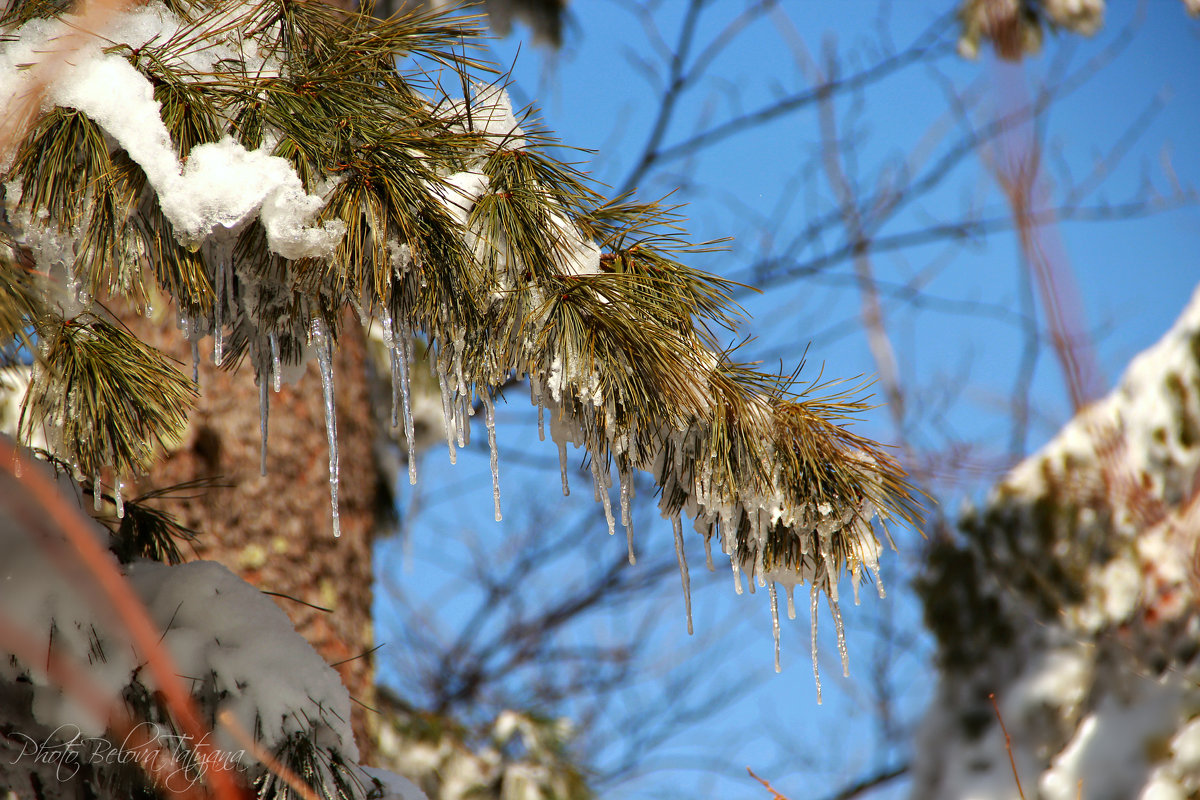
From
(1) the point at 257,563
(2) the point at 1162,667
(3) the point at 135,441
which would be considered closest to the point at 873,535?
(3) the point at 135,441

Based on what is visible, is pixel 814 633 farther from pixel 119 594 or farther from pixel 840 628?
pixel 119 594

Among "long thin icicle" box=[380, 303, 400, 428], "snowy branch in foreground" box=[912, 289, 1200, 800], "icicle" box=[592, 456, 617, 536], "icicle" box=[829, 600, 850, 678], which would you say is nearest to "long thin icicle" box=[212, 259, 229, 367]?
"long thin icicle" box=[380, 303, 400, 428]

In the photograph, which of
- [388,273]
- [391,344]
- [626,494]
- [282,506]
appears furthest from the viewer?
[282,506]

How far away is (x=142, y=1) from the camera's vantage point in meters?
1.20

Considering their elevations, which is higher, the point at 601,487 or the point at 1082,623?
the point at 1082,623

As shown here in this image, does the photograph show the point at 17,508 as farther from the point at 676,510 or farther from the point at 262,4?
the point at 676,510

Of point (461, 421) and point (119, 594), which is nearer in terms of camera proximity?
point (119, 594)

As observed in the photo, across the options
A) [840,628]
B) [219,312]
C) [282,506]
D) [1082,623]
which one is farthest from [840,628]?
[1082,623]

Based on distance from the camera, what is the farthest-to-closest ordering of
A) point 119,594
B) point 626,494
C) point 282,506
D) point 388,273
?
point 282,506 < point 626,494 < point 388,273 < point 119,594

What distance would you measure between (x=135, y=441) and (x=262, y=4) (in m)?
0.64

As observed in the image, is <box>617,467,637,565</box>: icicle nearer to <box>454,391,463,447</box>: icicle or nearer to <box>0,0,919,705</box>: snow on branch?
<box>0,0,919,705</box>: snow on branch

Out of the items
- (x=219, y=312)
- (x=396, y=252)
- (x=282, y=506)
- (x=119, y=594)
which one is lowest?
(x=119, y=594)

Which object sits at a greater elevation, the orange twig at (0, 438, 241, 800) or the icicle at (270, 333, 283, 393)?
the icicle at (270, 333, 283, 393)

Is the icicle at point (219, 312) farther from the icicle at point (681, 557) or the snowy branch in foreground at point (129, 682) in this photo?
the icicle at point (681, 557)
